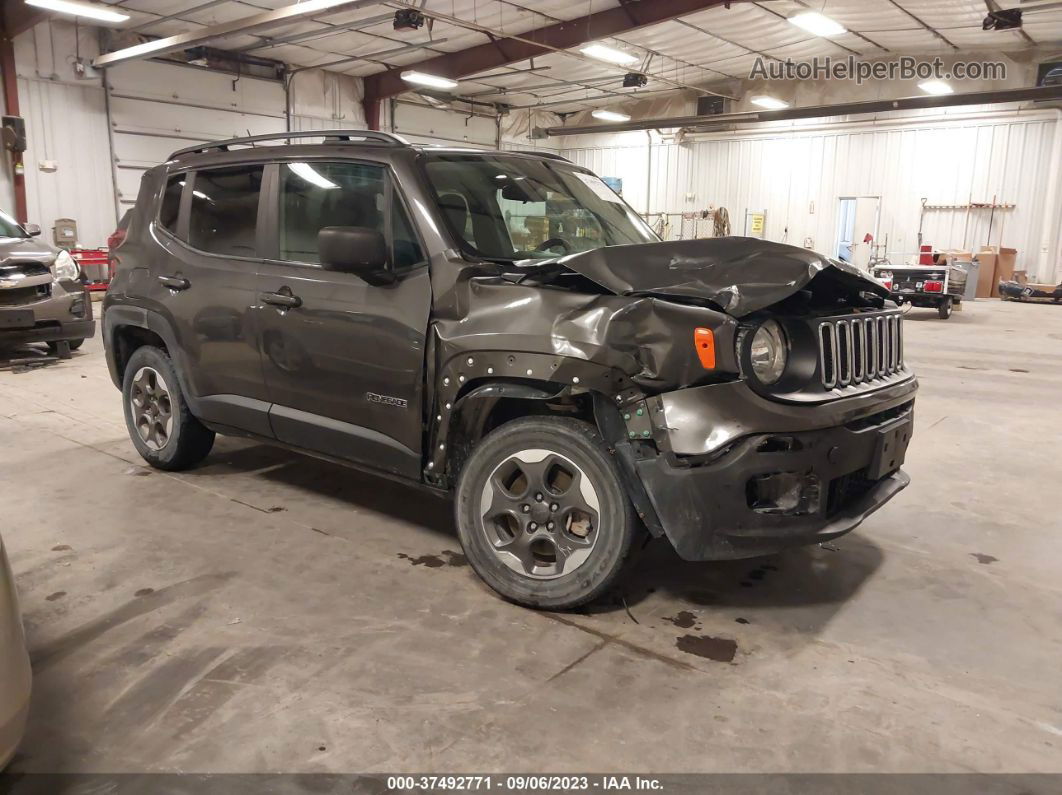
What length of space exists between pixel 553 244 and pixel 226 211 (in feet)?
5.43

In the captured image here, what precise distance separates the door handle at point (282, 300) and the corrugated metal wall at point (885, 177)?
59.9ft

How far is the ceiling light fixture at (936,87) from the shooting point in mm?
16766

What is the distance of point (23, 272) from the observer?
7.48m

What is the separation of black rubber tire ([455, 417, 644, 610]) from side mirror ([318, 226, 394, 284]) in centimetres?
78

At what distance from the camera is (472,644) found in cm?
258

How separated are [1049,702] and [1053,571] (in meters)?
1.16

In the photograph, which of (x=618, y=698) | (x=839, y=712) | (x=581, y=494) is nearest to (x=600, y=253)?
(x=581, y=494)

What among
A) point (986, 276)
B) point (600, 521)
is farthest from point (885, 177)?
point (600, 521)

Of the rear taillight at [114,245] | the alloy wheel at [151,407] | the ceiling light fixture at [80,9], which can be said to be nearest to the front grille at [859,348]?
the alloy wheel at [151,407]

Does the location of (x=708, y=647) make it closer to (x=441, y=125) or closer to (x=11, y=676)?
(x=11, y=676)

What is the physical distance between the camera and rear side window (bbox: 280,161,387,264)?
3.23 m

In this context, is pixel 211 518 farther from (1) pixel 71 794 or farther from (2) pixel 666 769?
(2) pixel 666 769

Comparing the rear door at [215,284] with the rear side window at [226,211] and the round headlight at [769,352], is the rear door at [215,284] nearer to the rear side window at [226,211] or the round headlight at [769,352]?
the rear side window at [226,211]

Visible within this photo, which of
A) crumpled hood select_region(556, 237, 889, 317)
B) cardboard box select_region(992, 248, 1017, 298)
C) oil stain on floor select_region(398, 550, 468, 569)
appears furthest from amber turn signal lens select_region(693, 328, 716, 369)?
cardboard box select_region(992, 248, 1017, 298)
